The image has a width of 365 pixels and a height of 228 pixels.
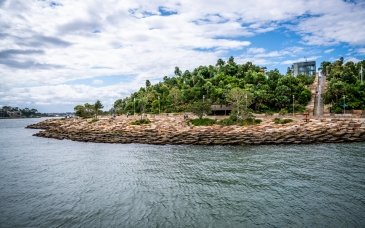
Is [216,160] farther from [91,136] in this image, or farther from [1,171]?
[91,136]

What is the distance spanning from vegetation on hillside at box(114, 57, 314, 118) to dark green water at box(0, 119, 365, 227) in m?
40.0

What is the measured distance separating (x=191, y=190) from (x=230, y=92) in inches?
2479

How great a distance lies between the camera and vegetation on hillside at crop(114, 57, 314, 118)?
88562 mm

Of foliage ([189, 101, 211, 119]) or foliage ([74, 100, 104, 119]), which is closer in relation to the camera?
foliage ([189, 101, 211, 119])

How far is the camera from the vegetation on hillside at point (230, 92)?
8856 centimetres

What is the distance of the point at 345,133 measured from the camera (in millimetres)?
57906

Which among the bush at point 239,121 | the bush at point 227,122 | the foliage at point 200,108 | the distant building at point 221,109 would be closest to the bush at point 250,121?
the bush at point 239,121

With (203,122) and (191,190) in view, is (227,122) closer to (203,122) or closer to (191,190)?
(203,122)

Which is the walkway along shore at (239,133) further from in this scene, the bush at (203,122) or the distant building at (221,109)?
the distant building at (221,109)

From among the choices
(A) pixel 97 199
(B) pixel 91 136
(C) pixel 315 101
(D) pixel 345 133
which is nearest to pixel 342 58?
(C) pixel 315 101

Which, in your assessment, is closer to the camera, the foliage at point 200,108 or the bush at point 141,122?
the foliage at point 200,108

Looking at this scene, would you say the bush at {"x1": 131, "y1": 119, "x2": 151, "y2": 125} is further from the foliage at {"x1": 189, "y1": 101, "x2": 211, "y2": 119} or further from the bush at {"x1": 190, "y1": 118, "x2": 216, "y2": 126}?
the foliage at {"x1": 189, "y1": 101, "x2": 211, "y2": 119}

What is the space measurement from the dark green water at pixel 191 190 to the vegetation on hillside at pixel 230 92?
40014 mm

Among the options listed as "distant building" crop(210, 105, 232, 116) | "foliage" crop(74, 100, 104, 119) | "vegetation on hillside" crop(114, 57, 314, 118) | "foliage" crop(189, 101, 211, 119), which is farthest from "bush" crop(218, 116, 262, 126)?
"foliage" crop(74, 100, 104, 119)
